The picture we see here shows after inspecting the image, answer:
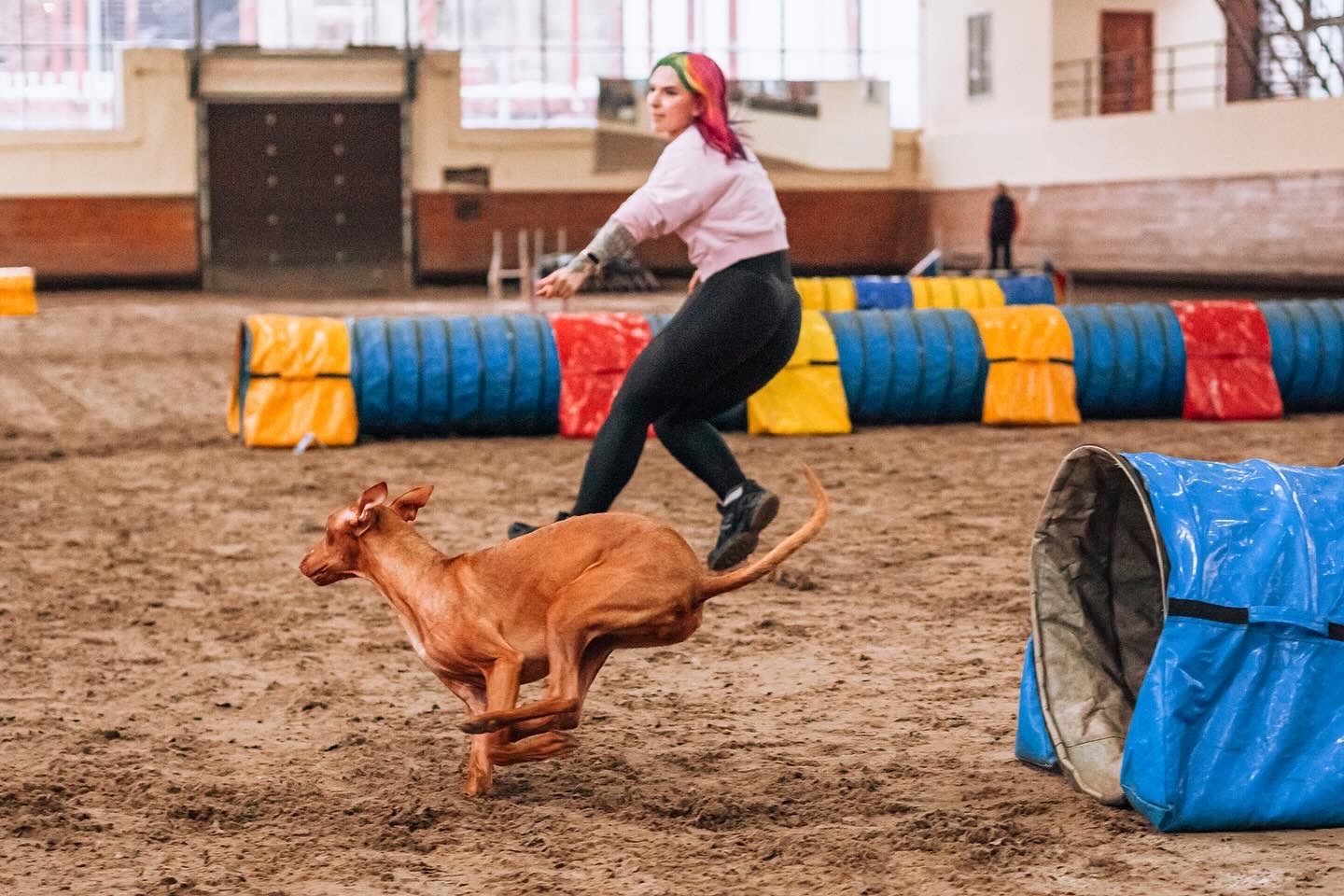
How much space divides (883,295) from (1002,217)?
9505mm

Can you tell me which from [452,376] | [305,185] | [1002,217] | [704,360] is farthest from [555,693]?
[305,185]

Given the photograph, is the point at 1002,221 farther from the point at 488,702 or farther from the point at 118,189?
the point at 488,702

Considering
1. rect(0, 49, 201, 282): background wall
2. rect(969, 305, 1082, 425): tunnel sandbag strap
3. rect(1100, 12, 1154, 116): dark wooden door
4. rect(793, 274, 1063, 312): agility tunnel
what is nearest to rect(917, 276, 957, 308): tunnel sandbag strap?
rect(793, 274, 1063, 312): agility tunnel

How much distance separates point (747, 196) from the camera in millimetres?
5211

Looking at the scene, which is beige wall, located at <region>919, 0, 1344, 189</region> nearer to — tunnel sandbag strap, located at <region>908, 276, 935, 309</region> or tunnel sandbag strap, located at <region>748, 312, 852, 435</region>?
tunnel sandbag strap, located at <region>908, 276, 935, 309</region>

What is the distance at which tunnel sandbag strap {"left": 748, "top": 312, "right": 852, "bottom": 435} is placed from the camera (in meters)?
11.0

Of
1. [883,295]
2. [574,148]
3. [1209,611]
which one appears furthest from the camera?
[574,148]

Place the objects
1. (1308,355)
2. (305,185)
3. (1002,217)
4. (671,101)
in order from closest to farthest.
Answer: (671,101), (1308,355), (1002,217), (305,185)

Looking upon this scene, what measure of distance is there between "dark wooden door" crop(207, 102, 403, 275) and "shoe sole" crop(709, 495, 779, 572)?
26018 millimetres

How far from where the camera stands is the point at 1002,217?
2645 centimetres

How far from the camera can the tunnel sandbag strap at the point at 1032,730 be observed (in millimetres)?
3885

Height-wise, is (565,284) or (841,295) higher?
(565,284)

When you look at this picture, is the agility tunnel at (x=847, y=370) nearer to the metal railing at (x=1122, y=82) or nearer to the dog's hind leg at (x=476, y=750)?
the dog's hind leg at (x=476, y=750)

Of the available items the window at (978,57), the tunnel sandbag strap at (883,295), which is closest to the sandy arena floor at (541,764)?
the tunnel sandbag strap at (883,295)
